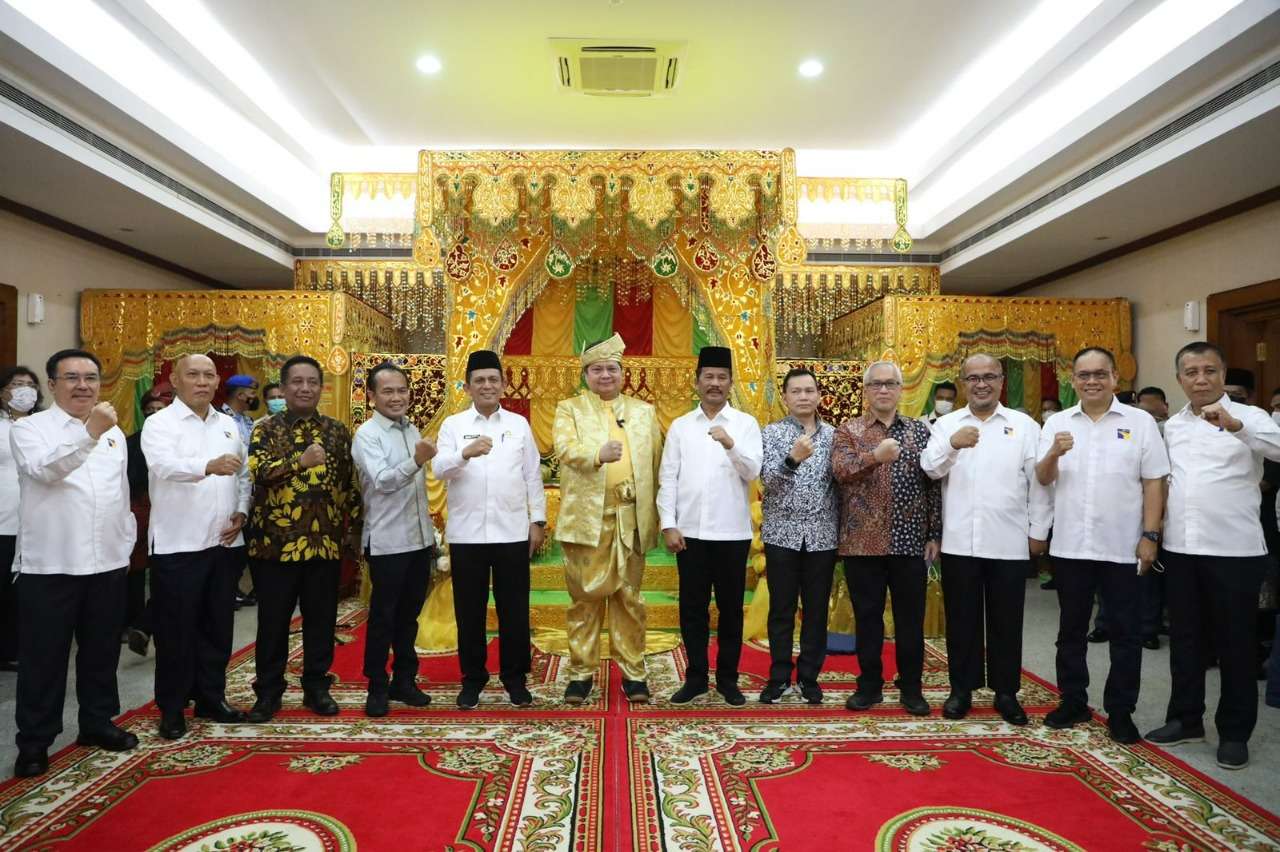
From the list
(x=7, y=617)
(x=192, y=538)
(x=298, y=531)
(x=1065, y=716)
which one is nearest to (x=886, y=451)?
(x=1065, y=716)

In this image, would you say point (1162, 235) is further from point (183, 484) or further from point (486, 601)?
point (183, 484)

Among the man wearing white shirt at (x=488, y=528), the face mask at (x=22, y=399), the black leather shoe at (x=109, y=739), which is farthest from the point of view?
the face mask at (x=22, y=399)

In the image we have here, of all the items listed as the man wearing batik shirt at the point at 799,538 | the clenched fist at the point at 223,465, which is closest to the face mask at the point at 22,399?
the clenched fist at the point at 223,465

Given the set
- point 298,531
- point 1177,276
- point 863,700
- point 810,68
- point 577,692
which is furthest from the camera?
point 1177,276

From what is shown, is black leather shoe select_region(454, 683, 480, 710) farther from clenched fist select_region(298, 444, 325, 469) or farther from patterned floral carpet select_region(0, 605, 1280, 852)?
clenched fist select_region(298, 444, 325, 469)

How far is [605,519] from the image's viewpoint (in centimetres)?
351

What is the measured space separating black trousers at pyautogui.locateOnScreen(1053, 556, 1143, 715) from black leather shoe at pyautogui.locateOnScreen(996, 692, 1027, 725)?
0.65 ft

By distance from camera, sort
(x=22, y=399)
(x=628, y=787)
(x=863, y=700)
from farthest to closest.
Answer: (x=22, y=399), (x=863, y=700), (x=628, y=787)

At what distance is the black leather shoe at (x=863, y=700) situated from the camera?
3359 mm

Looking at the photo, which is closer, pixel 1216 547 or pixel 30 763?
pixel 30 763

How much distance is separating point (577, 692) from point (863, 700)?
127cm

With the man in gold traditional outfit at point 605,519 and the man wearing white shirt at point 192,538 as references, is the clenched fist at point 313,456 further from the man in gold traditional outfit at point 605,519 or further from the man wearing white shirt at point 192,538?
the man in gold traditional outfit at point 605,519

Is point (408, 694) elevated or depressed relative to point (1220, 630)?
depressed

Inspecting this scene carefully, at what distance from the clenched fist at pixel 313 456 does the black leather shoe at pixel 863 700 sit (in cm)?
247
